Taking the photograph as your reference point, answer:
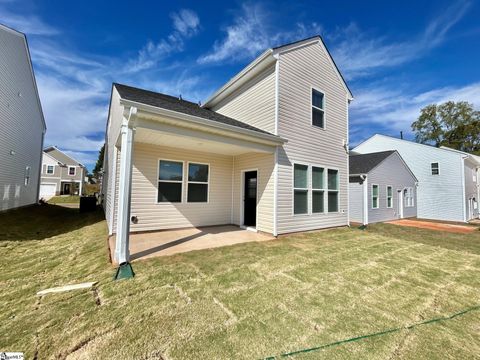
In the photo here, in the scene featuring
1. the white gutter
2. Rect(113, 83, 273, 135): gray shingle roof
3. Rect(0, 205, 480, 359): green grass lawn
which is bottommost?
Rect(0, 205, 480, 359): green grass lawn

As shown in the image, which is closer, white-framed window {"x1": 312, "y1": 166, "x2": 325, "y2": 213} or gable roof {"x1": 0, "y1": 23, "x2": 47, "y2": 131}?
white-framed window {"x1": 312, "y1": 166, "x2": 325, "y2": 213}

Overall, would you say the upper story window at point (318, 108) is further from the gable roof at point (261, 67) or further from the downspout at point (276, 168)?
A: the downspout at point (276, 168)

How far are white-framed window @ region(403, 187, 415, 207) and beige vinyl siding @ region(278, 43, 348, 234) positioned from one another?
8.52 metres

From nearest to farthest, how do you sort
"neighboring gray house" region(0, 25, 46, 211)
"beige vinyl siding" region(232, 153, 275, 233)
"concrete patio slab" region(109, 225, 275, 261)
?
"concrete patio slab" region(109, 225, 275, 261) → "beige vinyl siding" region(232, 153, 275, 233) → "neighboring gray house" region(0, 25, 46, 211)

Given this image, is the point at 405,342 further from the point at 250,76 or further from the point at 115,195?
the point at 250,76

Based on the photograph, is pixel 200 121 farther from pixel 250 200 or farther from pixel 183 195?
pixel 250 200

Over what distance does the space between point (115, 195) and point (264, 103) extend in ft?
18.2

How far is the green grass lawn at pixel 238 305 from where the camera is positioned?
1.96 m

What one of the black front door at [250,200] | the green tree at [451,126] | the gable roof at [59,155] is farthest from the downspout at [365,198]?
the gable roof at [59,155]

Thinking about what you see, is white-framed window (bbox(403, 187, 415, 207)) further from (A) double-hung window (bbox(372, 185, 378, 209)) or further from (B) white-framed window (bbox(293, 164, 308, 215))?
(B) white-framed window (bbox(293, 164, 308, 215))

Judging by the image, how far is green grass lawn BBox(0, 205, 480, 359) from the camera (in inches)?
77.3

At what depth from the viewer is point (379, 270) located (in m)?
4.04

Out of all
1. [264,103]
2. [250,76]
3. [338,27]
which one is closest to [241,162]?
[264,103]

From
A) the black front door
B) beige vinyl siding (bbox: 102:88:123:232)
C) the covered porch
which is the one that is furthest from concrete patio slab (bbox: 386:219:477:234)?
beige vinyl siding (bbox: 102:88:123:232)
